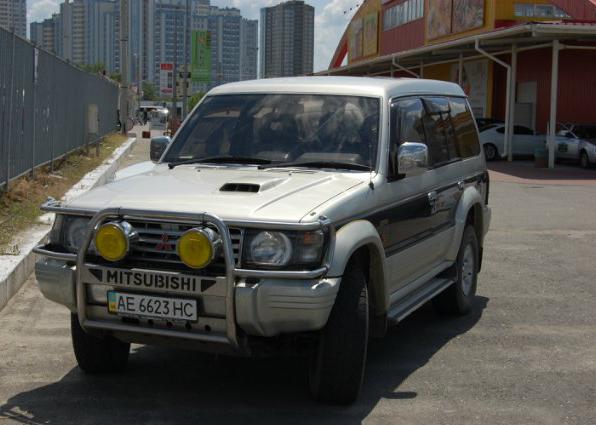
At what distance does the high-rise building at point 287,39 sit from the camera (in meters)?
114

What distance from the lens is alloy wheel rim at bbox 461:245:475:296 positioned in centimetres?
757

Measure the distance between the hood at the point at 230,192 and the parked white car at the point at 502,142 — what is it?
26.4 metres

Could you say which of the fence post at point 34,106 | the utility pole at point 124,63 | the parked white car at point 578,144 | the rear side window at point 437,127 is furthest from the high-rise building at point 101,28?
the rear side window at point 437,127

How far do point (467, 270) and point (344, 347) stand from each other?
9.96ft

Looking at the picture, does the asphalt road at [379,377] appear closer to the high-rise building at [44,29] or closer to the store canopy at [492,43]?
the store canopy at [492,43]

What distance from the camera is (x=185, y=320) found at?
477 centimetres

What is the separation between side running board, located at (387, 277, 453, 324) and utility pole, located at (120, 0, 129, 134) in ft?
111

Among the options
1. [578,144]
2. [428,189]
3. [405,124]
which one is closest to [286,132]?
[405,124]

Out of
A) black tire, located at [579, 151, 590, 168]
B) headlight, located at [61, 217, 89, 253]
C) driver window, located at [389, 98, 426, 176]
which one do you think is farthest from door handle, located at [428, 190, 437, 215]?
black tire, located at [579, 151, 590, 168]

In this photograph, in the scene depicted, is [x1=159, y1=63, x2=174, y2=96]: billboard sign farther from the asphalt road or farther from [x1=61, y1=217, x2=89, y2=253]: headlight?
[x1=61, y1=217, x2=89, y2=253]: headlight

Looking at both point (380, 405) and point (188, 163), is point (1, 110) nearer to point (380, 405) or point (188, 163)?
point (188, 163)

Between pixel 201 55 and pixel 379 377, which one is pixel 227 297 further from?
pixel 201 55

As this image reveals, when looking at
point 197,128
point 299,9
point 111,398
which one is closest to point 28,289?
point 197,128

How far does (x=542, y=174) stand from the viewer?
24.8 meters
